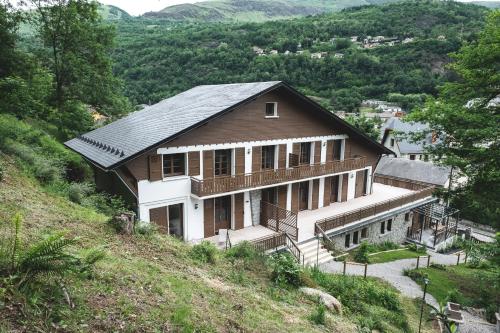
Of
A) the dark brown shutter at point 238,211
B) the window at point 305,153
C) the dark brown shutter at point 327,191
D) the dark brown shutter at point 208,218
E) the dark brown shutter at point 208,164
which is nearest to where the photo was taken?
the dark brown shutter at point 208,164

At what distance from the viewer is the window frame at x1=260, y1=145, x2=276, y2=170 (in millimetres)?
20953

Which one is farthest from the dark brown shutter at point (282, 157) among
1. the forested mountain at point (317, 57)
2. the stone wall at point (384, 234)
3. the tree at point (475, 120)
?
the forested mountain at point (317, 57)

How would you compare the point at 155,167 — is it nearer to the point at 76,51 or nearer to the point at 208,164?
the point at 208,164

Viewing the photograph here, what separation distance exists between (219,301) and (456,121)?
12.9 m

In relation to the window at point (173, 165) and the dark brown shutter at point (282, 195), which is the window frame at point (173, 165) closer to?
the window at point (173, 165)

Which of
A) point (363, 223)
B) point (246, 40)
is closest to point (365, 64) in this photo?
point (246, 40)

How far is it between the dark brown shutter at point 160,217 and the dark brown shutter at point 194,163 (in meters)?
2.18

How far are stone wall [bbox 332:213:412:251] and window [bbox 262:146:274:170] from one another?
5.72 metres

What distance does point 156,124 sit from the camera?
18.5 meters

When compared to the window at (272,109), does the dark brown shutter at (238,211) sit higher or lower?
lower

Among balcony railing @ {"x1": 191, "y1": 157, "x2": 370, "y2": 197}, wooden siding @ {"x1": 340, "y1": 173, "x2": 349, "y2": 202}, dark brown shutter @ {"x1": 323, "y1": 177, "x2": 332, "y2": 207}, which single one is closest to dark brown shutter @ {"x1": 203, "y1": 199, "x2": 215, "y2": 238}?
balcony railing @ {"x1": 191, "y1": 157, "x2": 370, "y2": 197}

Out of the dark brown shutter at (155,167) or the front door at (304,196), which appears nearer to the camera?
the dark brown shutter at (155,167)

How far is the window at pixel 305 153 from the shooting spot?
74.9ft

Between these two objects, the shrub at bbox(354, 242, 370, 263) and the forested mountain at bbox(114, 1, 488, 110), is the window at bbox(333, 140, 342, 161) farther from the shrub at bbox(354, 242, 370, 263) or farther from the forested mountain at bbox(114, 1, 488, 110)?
the forested mountain at bbox(114, 1, 488, 110)
